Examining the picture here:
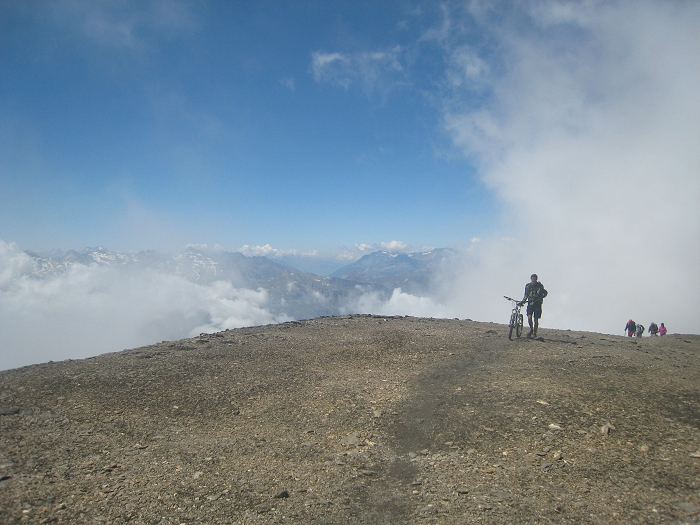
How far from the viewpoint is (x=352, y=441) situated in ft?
28.3

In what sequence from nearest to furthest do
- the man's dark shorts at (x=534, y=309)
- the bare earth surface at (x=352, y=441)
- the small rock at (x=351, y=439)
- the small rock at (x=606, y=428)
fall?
1. the bare earth surface at (x=352, y=441)
2. the small rock at (x=606, y=428)
3. the small rock at (x=351, y=439)
4. the man's dark shorts at (x=534, y=309)

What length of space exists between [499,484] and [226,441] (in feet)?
19.3

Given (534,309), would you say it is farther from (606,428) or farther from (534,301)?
(606,428)

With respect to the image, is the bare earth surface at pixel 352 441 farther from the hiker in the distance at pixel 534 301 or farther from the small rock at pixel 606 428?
the hiker in the distance at pixel 534 301

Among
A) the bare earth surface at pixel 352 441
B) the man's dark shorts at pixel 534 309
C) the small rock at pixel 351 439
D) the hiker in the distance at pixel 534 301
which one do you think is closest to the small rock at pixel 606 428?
the bare earth surface at pixel 352 441

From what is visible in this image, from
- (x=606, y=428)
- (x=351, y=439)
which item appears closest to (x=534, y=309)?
(x=606, y=428)

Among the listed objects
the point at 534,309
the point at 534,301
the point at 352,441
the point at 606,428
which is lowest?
the point at 352,441

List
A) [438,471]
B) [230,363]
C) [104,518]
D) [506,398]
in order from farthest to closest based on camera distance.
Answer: [230,363], [506,398], [438,471], [104,518]

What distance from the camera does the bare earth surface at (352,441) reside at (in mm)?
5762

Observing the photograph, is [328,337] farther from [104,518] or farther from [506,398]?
[104,518]

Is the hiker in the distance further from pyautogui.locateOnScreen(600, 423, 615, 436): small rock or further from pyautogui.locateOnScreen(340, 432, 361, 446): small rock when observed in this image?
pyautogui.locateOnScreen(340, 432, 361, 446): small rock

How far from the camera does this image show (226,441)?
8.47m

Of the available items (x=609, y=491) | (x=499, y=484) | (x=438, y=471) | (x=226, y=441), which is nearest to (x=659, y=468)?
(x=609, y=491)

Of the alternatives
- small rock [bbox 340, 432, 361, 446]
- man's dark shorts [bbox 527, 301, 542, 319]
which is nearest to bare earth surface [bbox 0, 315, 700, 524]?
small rock [bbox 340, 432, 361, 446]
